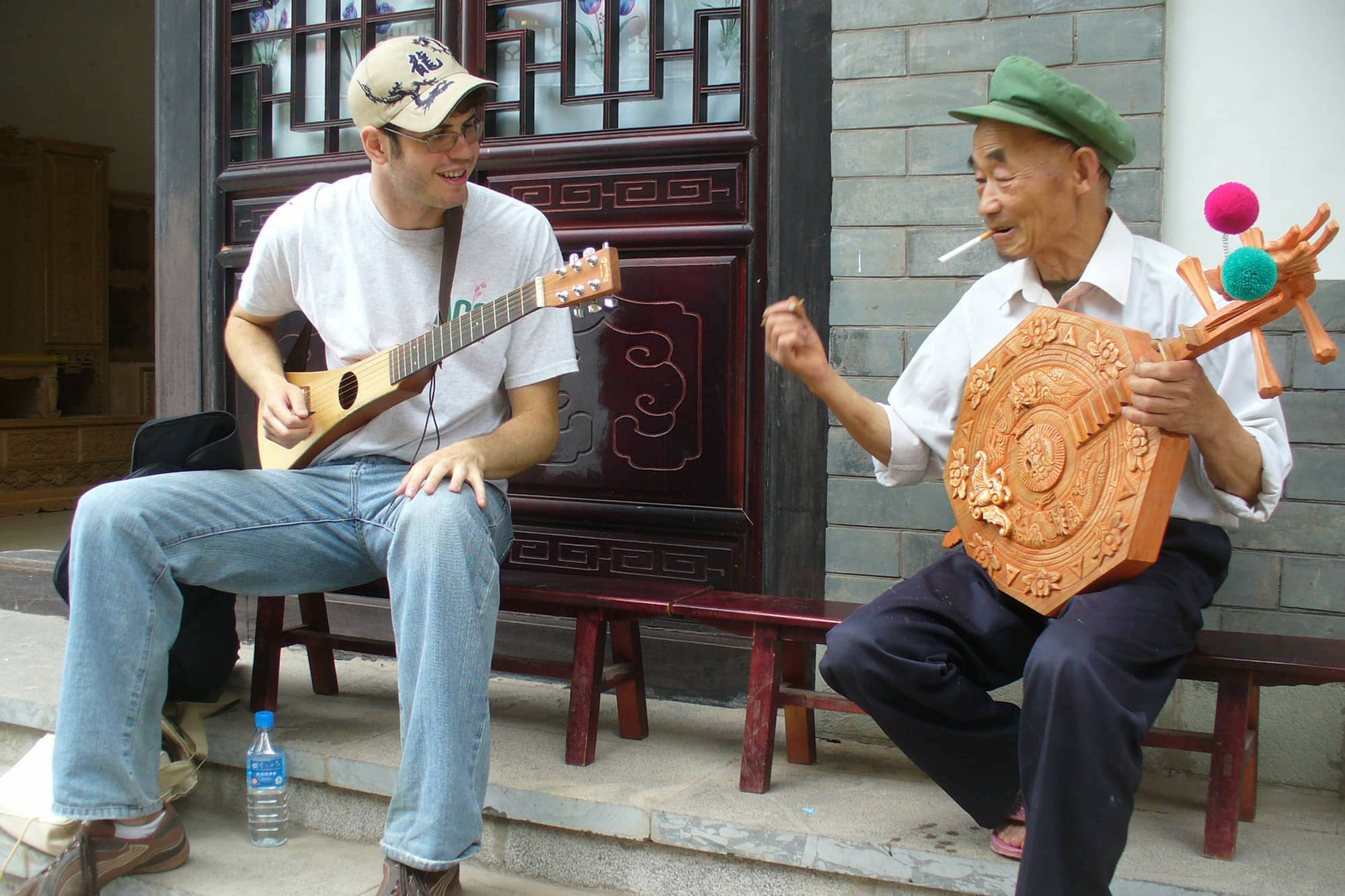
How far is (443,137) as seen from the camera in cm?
265

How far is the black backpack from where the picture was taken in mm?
2861

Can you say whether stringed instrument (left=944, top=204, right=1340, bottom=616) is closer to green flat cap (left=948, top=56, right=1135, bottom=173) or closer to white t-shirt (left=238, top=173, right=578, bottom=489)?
green flat cap (left=948, top=56, right=1135, bottom=173)

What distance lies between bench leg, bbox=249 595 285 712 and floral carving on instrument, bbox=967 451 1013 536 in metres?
1.87

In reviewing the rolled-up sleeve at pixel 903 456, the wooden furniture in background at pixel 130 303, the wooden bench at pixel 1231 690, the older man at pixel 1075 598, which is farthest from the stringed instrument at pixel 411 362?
the wooden furniture in background at pixel 130 303

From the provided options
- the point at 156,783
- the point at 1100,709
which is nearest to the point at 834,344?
the point at 1100,709

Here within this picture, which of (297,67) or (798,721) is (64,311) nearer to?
(297,67)

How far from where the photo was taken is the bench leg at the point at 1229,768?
2.27 meters

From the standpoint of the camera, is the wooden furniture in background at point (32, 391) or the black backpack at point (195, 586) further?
the wooden furniture in background at point (32, 391)

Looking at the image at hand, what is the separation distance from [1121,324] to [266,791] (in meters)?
2.16

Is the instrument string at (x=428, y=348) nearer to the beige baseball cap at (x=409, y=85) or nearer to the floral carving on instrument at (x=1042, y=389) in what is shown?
the beige baseball cap at (x=409, y=85)

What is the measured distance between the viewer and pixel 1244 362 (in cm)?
211

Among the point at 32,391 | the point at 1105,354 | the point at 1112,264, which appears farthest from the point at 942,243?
the point at 32,391

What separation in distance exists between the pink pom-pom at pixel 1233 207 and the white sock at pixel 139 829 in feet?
7.63

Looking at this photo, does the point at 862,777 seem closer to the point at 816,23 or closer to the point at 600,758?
the point at 600,758
